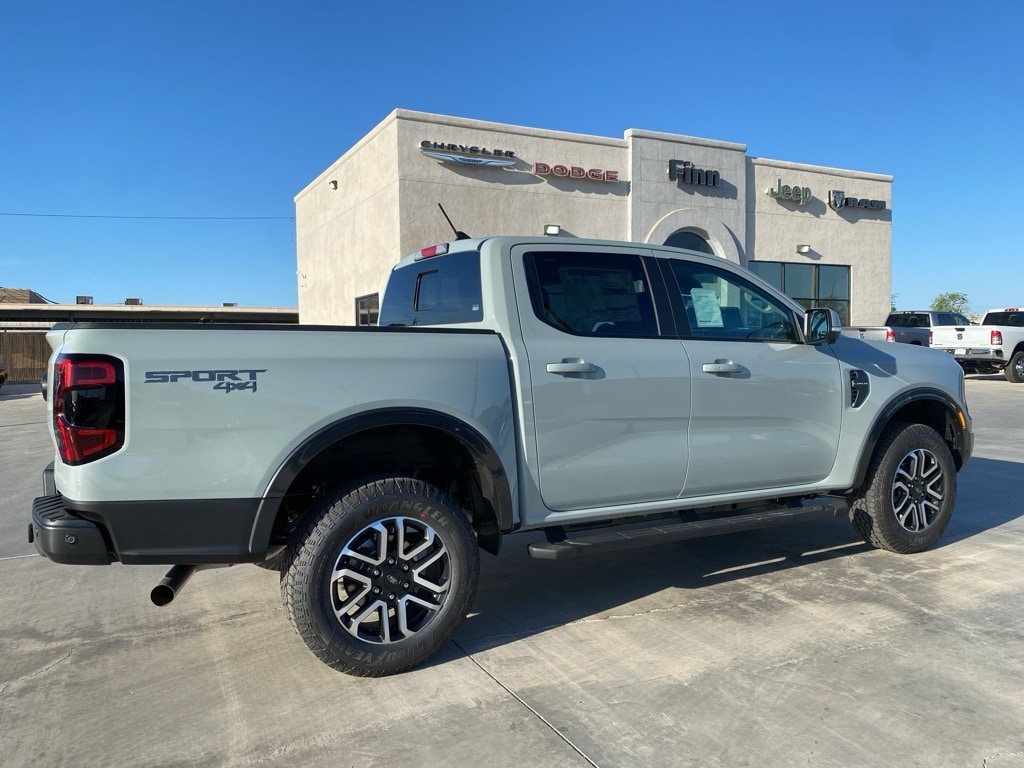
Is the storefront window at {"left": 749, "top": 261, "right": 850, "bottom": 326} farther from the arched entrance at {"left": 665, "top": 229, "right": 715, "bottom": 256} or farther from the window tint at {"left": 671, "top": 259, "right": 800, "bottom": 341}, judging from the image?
the window tint at {"left": 671, "top": 259, "right": 800, "bottom": 341}

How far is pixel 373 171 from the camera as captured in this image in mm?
17156

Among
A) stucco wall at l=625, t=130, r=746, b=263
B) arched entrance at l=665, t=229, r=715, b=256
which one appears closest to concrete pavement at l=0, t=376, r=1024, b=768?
stucco wall at l=625, t=130, r=746, b=263

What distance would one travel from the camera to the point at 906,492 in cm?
521

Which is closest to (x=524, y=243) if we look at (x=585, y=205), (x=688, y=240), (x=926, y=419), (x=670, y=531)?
(x=670, y=531)

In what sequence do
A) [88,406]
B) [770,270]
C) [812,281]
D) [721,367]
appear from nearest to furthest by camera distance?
[88,406] < [721,367] < [770,270] < [812,281]

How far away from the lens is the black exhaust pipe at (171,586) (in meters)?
3.27

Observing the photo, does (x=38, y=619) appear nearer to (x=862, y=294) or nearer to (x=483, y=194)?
(x=483, y=194)

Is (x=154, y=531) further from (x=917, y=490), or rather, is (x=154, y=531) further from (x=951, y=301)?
(x=951, y=301)

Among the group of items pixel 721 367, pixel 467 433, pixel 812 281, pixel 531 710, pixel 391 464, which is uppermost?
Answer: pixel 812 281

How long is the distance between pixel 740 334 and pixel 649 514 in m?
1.22

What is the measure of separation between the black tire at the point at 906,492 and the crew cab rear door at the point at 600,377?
1644mm

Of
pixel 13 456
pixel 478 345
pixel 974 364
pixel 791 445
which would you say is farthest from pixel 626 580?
pixel 974 364

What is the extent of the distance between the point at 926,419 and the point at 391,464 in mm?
3976

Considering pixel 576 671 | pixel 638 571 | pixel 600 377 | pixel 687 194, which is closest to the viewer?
pixel 576 671
